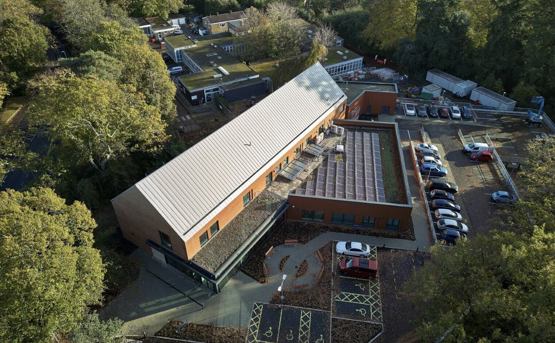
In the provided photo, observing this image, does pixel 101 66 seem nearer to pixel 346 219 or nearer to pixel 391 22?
pixel 346 219

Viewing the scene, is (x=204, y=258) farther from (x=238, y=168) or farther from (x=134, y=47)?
(x=134, y=47)

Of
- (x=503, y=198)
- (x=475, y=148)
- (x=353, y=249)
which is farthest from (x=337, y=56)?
(x=353, y=249)

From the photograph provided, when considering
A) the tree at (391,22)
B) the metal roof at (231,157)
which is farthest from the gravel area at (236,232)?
the tree at (391,22)

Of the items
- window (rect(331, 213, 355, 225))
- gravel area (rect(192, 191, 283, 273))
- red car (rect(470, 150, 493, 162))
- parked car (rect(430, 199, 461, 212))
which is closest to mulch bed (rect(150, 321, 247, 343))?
gravel area (rect(192, 191, 283, 273))

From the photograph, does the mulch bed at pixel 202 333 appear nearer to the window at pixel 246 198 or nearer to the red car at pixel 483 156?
the window at pixel 246 198

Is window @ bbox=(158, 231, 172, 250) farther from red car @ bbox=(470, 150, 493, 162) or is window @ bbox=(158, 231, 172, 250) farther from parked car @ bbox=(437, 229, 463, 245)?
red car @ bbox=(470, 150, 493, 162)
